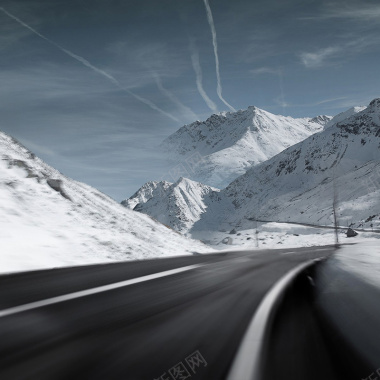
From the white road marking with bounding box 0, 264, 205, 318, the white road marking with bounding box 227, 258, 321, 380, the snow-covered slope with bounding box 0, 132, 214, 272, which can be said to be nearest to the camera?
the white road marking with bounding box 227, 258, 321, 380

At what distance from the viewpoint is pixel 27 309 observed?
9.69 feet

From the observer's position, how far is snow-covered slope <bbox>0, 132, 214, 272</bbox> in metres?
8.62

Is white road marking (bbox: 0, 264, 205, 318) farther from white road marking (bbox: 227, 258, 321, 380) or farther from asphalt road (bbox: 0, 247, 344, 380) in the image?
white road marking (bbox: 227, 258, 321, 380)

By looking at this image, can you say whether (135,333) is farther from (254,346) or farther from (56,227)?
(56,227)

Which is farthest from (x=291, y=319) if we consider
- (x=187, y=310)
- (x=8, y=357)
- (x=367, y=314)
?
(x=8, y=357)

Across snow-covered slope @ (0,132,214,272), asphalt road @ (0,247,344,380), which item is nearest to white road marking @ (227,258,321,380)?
asphalt road @ (0,247,344,380)

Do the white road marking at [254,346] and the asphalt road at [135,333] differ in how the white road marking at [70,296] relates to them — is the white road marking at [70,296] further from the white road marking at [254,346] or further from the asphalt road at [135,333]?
the white road marking at [254,346]

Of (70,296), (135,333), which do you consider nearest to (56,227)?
(70,296)

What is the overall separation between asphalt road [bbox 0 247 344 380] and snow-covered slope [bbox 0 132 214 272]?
4442 mm

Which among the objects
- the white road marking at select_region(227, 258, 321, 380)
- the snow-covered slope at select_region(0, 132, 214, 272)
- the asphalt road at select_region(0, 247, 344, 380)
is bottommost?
the white road marking at select_region(227, 258, 321, 380)

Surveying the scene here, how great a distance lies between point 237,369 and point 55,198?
41.5 ft

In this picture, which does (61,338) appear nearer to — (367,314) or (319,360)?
(319,360)

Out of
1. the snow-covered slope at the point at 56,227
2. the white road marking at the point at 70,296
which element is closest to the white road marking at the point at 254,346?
the white road marking at the point at 70,296

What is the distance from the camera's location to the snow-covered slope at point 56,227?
8.62m
